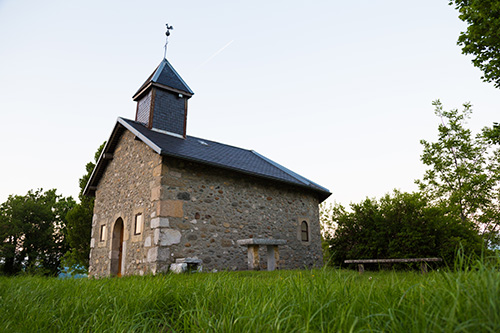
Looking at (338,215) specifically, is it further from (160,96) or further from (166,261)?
(160,96)

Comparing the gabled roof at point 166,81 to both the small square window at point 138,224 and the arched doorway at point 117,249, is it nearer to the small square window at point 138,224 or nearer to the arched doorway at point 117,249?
the small square window at point 138,224

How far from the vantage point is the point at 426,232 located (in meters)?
9.93

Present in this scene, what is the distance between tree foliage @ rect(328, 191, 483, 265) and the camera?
9875mm

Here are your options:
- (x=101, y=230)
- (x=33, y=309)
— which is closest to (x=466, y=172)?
(x=101, y=230)

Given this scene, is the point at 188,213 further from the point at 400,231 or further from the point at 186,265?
the point at 400,231

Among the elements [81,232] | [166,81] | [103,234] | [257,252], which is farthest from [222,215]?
[81,232]

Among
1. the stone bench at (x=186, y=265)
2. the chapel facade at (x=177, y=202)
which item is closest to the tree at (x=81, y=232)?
the chapel facade at (x=177, y=202)

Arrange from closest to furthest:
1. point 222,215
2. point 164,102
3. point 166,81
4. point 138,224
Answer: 1. point 138,224
2. point 222,215
3. point 164,102
4. point 166,81

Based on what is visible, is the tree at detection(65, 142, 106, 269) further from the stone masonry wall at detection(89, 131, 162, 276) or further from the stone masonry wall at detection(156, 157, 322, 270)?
the stone masonry wall at detection(156, 157, 322, 270)

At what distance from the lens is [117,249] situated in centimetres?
1159

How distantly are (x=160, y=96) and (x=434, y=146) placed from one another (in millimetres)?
16422

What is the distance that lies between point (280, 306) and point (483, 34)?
9069 millimetres

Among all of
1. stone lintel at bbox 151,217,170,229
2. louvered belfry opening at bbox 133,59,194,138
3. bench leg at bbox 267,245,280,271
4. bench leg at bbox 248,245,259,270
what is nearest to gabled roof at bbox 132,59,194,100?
louvered belfry opening at bbox 133,59,194,138

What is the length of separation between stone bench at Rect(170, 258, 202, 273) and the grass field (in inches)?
155
